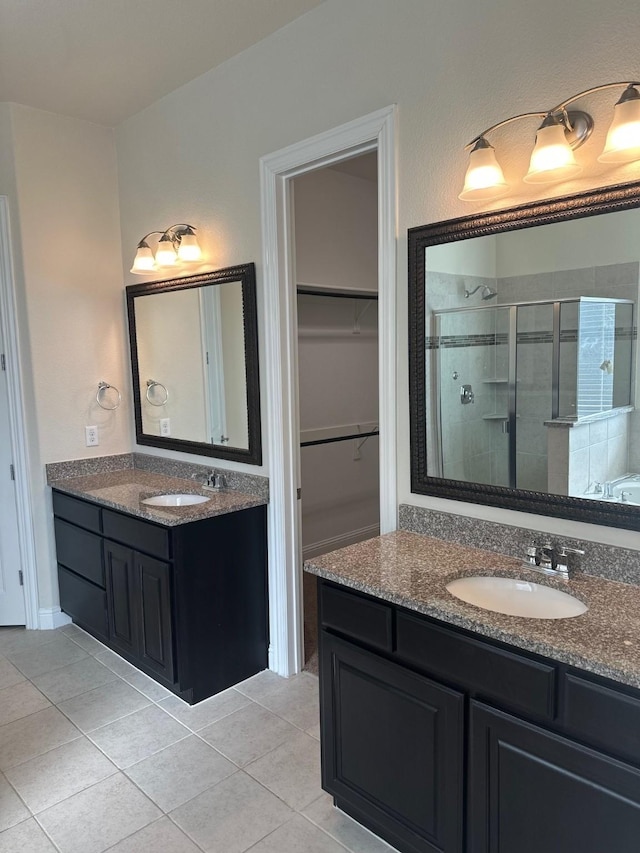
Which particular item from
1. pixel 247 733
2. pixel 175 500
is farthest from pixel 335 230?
pixel 247 733

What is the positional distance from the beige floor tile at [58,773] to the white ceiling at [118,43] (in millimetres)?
2824

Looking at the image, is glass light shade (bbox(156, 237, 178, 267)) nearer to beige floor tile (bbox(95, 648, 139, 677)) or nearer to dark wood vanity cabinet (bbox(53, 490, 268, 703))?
dark wood vanity cabinet (bbox(53, 490, 268, 703))

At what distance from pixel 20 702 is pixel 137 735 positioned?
0.66m

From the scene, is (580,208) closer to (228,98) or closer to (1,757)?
(228,98)

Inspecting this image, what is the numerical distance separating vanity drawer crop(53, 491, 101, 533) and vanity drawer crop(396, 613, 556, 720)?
A: 188 centimetres

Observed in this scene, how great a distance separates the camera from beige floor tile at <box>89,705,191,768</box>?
2.32 meters

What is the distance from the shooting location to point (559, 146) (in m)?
1.59

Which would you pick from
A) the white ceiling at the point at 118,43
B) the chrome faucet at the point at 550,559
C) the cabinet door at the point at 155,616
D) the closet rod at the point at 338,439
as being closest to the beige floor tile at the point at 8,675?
the cabinet door at the point at 155,616

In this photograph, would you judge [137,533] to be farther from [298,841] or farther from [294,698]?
[298,841]

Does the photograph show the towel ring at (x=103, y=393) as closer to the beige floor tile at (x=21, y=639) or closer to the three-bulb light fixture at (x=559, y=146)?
the beige floor tile at (x=21, y=639)

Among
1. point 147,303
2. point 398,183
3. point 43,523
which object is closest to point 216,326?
point 147,303

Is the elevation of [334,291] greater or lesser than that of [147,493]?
greater

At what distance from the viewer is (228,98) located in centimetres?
275

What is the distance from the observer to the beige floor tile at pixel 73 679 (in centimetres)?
276
